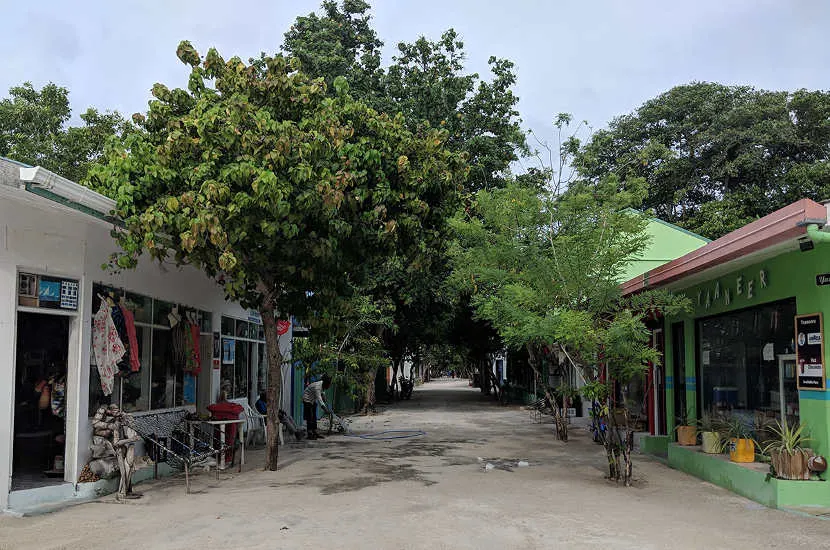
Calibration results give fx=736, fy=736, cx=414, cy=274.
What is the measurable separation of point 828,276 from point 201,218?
295 inches

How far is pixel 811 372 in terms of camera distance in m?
8.84

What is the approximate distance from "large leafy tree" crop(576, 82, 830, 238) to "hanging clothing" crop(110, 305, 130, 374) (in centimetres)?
2064

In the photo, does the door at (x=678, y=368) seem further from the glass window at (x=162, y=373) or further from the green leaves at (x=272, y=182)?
the glass window at (x=162, y=373)

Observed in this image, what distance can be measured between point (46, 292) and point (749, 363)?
387 inches

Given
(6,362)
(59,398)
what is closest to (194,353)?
(59,398)

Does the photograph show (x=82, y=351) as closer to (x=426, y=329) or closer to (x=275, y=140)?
(x=275, y=140)

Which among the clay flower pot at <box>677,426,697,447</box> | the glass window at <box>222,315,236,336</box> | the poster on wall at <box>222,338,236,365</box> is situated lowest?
the clay flower pot at <box>677,426,697,447</box>

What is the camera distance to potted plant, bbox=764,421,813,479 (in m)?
8.55

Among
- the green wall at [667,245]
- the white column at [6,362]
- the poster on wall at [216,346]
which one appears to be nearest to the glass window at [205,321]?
the poster on wall at [216,346]

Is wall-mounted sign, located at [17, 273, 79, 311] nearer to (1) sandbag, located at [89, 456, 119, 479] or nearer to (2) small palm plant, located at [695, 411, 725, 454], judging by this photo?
(1) sandbag, located at [89, 456, 119, 479]

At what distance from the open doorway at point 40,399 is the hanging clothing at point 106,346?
0.37 meters

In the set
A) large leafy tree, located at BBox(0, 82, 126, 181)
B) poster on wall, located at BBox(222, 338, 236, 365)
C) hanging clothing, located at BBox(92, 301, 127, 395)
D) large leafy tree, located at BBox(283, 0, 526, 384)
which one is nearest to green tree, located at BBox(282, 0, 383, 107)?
Result: large leafy tree, located at BBox(283, 0, 526, 384)

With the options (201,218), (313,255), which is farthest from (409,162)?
(201,218)

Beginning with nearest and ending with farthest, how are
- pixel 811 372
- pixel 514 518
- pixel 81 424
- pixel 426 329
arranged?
pixel 514 518
pixel 811 372
pixel 81 424
pixel 426 329
